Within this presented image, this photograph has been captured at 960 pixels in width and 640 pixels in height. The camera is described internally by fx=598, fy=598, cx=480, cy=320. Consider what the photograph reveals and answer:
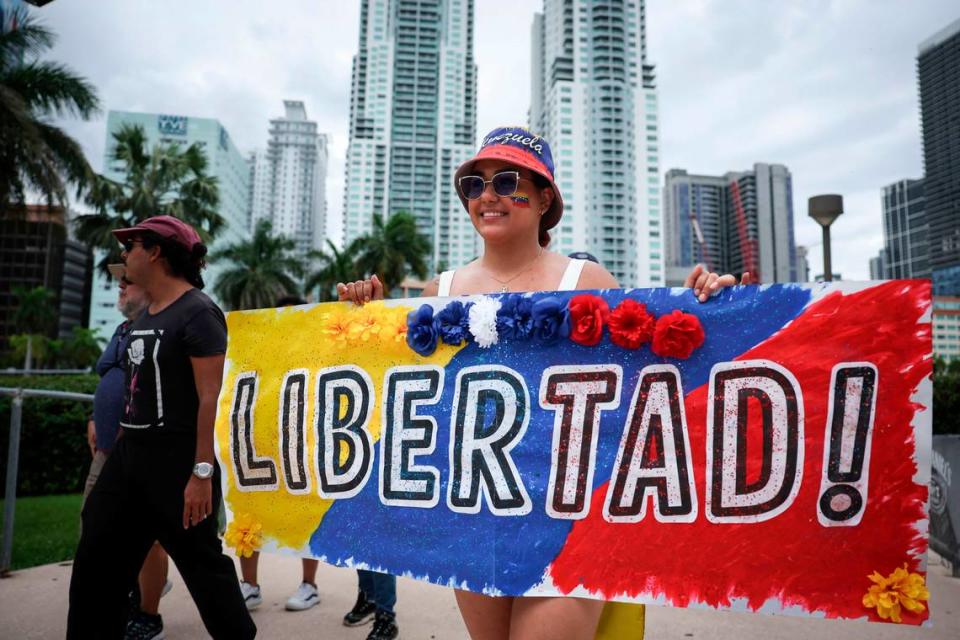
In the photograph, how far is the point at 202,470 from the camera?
235cm

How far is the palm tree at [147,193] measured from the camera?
21.6 metres

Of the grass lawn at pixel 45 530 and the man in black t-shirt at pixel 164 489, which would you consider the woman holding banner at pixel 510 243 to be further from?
the grass lawn at pixel 45 530

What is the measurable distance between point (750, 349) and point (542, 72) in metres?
136

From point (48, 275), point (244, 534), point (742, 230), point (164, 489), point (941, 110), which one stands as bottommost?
point (244, 534)

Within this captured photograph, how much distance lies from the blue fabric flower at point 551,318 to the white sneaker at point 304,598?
290 cm

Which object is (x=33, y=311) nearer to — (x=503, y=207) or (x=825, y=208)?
(x=825, y=208)

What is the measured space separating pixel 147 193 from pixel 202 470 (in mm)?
23284

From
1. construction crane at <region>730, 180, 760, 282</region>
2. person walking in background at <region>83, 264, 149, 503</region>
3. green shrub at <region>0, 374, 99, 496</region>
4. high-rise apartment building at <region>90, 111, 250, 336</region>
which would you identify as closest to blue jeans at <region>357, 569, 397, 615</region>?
person walking in background at <region>83, 264, 149, 503</region>

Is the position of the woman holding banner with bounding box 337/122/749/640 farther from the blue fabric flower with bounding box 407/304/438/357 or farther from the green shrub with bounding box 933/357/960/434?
the green shrub with bounding box 933/357/960/434

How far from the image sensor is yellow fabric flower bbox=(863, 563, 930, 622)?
1526mm

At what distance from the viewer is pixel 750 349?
5.73 feet

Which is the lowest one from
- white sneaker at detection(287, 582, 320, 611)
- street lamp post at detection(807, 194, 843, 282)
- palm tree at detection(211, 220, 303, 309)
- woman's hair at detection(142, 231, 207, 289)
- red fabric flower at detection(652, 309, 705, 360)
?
white sneaker at detection(287, 582, 320, 611)

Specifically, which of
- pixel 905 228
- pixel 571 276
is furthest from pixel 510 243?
pixel 905 228

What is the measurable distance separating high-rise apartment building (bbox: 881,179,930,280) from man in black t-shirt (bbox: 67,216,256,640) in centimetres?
5979
